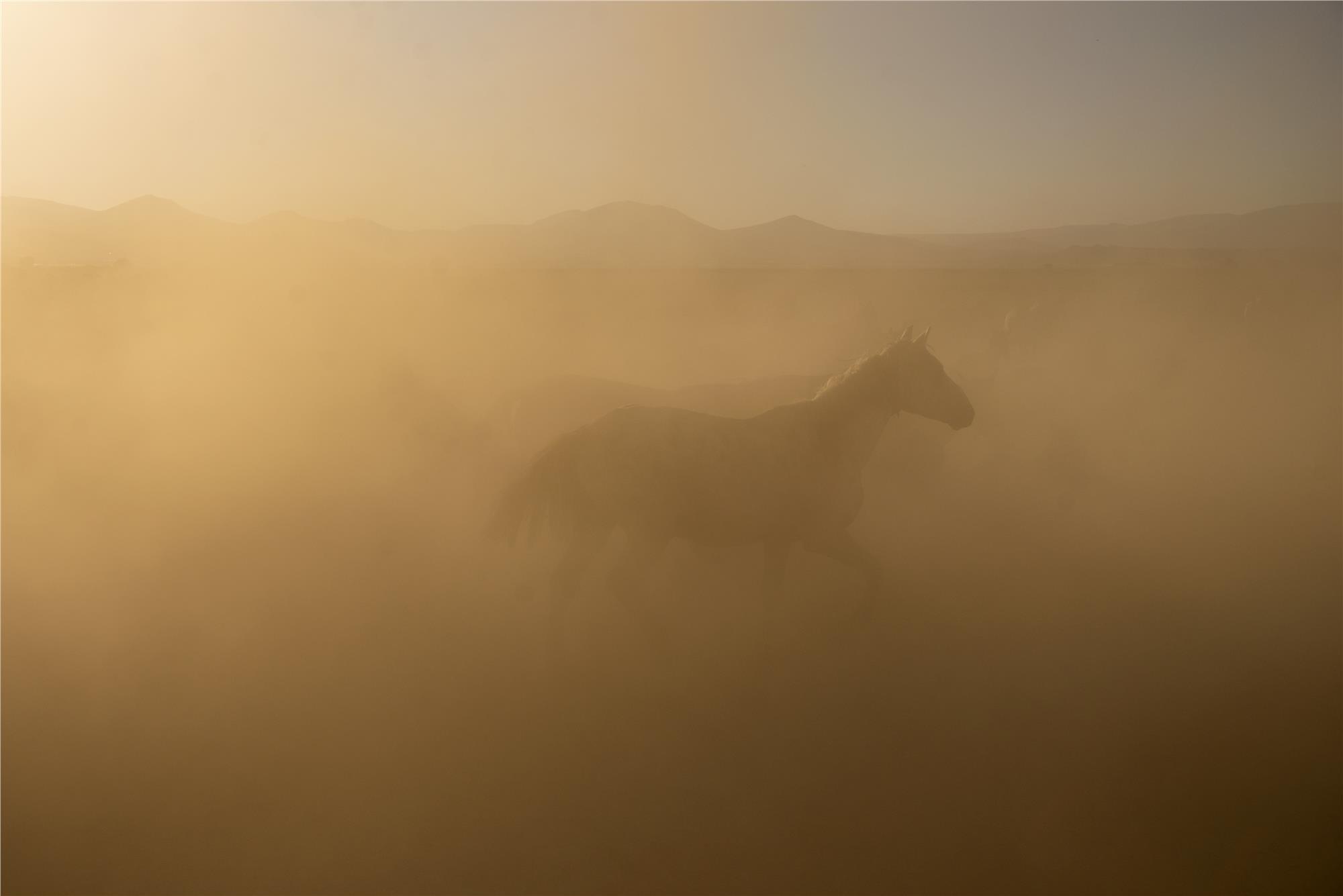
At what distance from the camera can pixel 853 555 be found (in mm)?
2730

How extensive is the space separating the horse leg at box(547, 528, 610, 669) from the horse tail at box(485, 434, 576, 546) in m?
0.16

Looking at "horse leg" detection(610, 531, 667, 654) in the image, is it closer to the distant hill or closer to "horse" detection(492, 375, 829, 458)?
"horse" detection(492, 375, 829, 458)

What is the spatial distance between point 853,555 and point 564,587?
1126mm

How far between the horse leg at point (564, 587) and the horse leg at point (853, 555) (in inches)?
32.8

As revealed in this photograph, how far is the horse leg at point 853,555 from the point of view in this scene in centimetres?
273

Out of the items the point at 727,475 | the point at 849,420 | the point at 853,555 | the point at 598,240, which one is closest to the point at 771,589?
the point at 853,555

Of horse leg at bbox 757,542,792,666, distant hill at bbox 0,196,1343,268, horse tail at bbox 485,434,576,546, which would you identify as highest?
distant hill at bbox 0,196,1343,268

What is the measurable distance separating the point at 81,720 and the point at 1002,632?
11.7 feet

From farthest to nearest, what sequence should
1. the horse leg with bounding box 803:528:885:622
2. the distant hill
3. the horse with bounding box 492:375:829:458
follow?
the distant hill < the horse with bounding box 492:375:829:458 < the horse leg with bounding box 803:528:885:622

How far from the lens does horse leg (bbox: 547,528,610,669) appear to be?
2.76 m

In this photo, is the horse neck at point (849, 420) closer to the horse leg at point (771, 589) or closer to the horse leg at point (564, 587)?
the horse leg at point (771, 589)

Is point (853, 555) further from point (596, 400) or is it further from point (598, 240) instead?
point (598, 240)

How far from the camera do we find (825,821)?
229 cm

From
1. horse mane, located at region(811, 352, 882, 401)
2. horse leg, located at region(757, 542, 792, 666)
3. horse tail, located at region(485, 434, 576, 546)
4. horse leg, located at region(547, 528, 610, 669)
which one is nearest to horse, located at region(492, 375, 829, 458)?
horse mane, located at region(811, 352, 882, 401)
